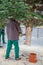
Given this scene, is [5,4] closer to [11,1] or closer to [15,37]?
[11,1]

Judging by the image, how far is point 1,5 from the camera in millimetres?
3955

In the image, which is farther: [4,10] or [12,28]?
[12,28]

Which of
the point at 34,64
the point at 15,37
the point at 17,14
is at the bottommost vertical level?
the point at 34,64

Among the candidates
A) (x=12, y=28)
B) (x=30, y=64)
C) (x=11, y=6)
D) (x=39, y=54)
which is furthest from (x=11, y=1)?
(x=39, y=54)

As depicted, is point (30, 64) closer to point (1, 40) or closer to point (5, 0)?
point (5, 0)

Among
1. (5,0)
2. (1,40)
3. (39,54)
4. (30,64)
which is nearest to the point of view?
(5,0)

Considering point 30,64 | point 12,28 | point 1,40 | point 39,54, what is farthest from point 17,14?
point 1,40

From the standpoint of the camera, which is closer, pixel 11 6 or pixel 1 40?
pixel 11 6

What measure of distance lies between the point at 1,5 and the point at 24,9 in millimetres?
466

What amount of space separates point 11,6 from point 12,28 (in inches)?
44.3

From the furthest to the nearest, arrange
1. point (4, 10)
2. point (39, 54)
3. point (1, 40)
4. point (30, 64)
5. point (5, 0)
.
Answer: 1. point (1, 40)
2. point (39, 54)
3. point (30, 64)
4. point (4, 10)
5. point (5, 0)

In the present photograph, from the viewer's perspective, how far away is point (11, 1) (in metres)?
3.86

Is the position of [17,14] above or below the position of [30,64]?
above

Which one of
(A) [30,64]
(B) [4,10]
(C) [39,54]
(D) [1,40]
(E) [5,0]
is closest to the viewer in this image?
(E) [5,0]
